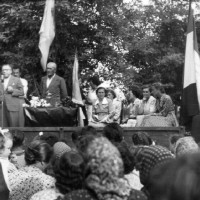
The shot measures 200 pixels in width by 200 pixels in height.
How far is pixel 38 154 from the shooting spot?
5234mm

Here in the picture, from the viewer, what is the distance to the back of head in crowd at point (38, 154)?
519 cm

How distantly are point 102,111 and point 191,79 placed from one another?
190 centimetres

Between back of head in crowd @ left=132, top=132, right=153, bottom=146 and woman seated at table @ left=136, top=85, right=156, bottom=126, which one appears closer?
back of head in crowd @ left=132, top=132, right=153, bottom=146

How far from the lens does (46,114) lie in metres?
10.3

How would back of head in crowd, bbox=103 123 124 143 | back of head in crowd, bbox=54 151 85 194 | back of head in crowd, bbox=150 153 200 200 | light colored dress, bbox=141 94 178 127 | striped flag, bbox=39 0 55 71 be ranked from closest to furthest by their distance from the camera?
1. back of head in crowd, bbox=150 153 200 200
2. back of head in crowd, bbox=54 151 85 194
3. back of head in crowd, bbox=103 123 124 143
4. light colored dress, bbox=141 94 178 127
5. striped flag, bbox=39 0 55 71

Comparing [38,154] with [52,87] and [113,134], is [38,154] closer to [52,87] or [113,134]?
[113,134]

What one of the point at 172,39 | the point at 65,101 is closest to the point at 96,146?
the point at 65,101

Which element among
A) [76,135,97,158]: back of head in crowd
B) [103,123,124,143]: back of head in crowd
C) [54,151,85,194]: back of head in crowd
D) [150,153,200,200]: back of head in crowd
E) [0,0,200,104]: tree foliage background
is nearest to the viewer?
[150,153,200,200]: back of head in crowd

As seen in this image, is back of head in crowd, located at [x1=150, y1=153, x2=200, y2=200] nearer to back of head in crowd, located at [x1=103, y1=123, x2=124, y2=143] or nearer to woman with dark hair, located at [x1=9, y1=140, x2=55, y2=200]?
woman with dark hair, located at [x1=9, y1=140, x2=55, y2=200]

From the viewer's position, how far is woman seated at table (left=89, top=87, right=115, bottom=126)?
416 inches

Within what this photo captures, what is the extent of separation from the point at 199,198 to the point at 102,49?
670 inches

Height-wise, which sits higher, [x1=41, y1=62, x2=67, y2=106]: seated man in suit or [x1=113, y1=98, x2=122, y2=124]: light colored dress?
[x1=41, y1=62, x2=67, y2=106]: seated man in suit

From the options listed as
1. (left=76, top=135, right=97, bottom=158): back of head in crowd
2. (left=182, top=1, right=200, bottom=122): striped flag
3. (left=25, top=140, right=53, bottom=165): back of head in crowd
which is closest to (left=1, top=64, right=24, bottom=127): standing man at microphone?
(left=182, top=1, right=200, bottom=122): striped flag

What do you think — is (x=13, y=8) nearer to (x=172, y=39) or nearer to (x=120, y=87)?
(x=120, y=87)
